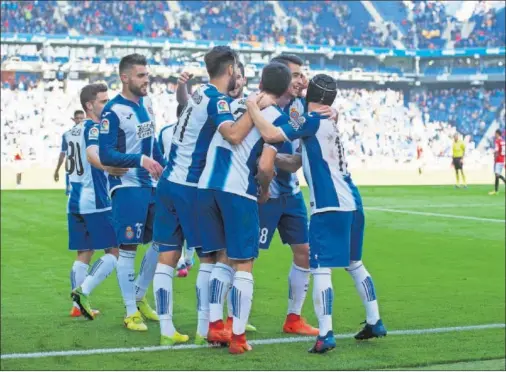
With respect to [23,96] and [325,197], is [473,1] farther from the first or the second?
[325,197]

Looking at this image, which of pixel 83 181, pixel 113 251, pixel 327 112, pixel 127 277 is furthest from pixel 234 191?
pixel 83 181

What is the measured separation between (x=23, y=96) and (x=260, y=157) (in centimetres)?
4729

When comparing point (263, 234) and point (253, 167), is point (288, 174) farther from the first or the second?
point (253, 167)

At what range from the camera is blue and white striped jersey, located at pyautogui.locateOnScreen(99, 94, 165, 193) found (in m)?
7.39

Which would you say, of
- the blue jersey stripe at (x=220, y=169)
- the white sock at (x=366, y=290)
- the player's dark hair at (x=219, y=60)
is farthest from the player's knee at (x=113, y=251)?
the white sock at (x=366, y=290)

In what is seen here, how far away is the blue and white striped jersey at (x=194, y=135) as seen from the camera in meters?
6.68

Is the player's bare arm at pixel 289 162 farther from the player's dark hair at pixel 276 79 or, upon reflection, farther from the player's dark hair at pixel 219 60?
the player's dark hair at pixel 219 60

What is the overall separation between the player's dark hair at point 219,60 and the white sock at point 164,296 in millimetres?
1574

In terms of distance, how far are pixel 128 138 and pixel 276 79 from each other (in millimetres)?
1661

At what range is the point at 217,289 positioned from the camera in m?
6.71

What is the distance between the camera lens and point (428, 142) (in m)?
58.0

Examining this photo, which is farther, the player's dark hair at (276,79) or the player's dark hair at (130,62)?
the player's dark hair at (130,62)

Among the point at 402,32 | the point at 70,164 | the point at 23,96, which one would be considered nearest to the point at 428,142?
the point at 402,32

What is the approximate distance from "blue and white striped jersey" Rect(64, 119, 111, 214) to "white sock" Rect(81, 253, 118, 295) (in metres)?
0.57
